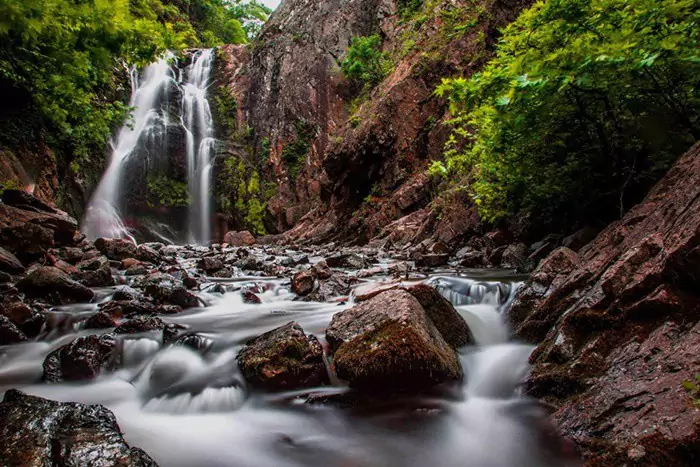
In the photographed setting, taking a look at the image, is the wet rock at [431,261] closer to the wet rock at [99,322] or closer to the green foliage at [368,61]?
the wet rock at [99,322]

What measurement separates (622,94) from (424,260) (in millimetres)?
4379

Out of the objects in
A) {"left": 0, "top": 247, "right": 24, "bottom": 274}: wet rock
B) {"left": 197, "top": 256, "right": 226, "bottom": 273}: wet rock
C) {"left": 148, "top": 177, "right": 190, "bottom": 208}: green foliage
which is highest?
{"left": 148, "top": 177, "right": 190, "bottom": 208}: green foliage

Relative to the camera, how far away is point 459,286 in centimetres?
514

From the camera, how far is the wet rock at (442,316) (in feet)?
11.2

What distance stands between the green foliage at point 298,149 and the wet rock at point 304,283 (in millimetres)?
18960

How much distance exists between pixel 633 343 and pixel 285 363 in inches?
92.4

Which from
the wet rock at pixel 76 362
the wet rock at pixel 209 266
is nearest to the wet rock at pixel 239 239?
the wet rock at pixel 209 266

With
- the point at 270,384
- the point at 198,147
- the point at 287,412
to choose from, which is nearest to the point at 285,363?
the point at 270,384

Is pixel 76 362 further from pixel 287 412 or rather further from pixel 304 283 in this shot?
pixel 304 283

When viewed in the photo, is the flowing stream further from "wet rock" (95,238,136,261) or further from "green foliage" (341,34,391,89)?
"green foliage" (341,34,391,89)

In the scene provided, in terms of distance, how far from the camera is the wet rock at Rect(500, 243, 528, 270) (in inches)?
247

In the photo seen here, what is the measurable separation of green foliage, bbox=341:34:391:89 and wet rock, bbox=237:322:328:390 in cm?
2072

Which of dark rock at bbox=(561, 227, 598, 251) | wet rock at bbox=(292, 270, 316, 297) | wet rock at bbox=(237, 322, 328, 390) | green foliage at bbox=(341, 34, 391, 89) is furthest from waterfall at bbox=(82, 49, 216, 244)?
dark rock at bbox=(561, 227, 598, 251)

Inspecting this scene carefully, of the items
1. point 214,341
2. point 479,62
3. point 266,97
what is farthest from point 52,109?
point 266,97
